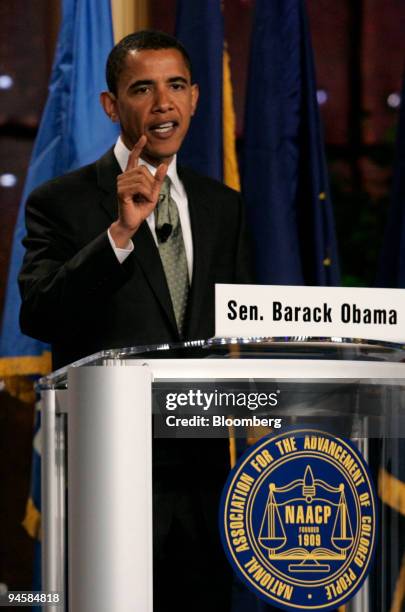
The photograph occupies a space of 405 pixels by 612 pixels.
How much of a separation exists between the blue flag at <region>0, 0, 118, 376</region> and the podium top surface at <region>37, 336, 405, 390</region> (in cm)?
141

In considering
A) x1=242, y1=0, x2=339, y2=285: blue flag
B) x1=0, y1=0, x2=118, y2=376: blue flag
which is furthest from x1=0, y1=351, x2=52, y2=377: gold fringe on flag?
x1=242, y1=0, x2=339, y2=285: blue flag

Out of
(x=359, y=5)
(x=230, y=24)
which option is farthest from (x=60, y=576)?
(x=359, y=5)

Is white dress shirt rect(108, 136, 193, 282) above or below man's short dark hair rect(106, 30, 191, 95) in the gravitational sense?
below

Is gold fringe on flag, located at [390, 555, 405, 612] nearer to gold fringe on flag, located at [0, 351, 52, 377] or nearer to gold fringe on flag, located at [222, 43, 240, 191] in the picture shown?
gold fringe on flag, located at [0, 351, 52, 377]

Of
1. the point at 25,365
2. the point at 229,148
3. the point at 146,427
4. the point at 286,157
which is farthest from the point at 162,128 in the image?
the point at 146,427

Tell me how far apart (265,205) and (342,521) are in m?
1.72

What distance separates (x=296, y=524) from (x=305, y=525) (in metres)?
0.01

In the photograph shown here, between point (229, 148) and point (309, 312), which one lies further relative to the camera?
point (229, 148)

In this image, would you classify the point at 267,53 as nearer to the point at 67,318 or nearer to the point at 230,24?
the point at 230,24

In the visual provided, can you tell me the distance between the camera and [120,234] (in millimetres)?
2041

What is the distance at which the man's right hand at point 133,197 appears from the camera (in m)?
2.04

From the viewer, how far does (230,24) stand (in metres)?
3.35

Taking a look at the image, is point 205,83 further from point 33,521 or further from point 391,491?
point 391,491

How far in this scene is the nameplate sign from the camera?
121cm
